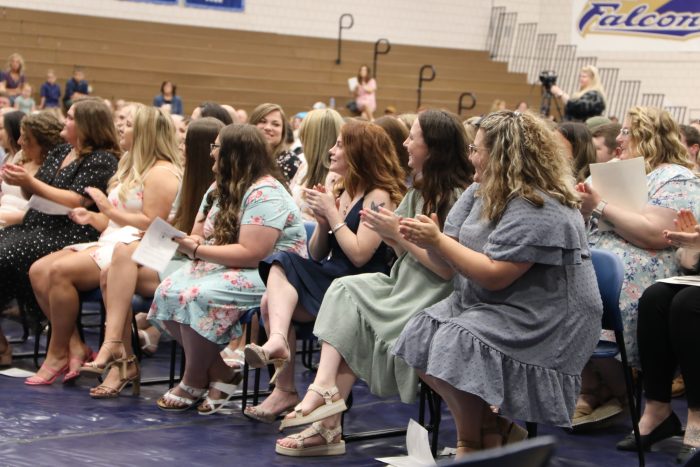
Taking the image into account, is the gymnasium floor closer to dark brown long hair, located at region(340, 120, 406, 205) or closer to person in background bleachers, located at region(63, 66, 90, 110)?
dark brown long hair, located at region(340, 120, 406, 205)

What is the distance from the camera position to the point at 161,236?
12.9 feet

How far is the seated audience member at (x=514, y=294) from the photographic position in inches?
119

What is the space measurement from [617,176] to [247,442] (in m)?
1.62

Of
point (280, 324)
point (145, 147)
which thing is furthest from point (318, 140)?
point (280, 324)

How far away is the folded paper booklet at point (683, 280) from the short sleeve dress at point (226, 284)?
1.38 meters

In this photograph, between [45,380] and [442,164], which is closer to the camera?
[442,164]

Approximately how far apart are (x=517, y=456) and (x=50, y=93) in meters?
12.3

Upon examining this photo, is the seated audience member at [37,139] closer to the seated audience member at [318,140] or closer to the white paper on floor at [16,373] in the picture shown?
the white paper on floor at [16,373]

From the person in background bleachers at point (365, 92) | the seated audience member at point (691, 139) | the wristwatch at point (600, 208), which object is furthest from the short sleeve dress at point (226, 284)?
the person in background bleachers at point (365, 92)

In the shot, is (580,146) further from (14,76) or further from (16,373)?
(14,76)

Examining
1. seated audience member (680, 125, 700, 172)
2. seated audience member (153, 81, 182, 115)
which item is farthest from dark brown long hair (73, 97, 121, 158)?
seated audience member (153, 81, 182, 115)

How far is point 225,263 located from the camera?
13.3 ft

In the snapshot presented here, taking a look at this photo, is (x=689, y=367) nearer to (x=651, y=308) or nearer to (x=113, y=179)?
(x=651, y=308)

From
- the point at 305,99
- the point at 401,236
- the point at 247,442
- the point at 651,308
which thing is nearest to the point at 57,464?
the point at 247,442
